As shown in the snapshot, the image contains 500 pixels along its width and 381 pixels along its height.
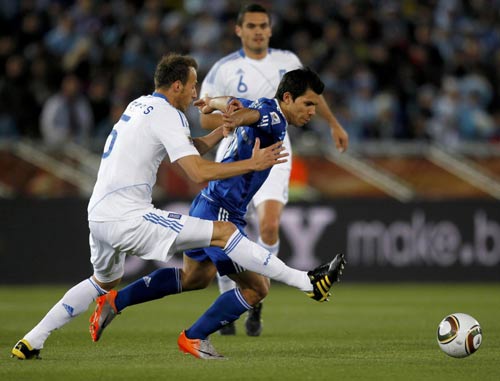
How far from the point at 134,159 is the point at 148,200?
30 centimetres

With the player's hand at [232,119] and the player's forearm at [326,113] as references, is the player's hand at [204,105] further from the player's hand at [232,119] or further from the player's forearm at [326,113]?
the player's forearm at [326,113]

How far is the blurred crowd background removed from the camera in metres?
15.2

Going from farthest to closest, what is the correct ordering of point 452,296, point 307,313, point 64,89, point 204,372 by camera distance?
1. point 64,89
2. point 452,296
3. point 307,313
4. point 204,372

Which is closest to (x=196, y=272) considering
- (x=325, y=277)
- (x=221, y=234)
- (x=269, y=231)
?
(x=221, y=234)

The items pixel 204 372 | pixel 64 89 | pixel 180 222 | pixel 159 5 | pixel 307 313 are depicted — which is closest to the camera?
pixel 204 372

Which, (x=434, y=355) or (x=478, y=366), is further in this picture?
(x=434, y=355)

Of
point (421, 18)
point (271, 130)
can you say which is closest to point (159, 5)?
point (421, 18)

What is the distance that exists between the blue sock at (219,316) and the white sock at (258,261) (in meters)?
0.41

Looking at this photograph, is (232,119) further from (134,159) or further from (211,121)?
(211,121)

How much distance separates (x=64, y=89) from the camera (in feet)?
48.5

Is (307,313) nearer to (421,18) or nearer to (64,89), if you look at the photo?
(64,89)

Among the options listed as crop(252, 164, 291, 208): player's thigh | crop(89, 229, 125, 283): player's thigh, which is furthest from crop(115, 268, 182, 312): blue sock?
crop(252, 164, 291, 208): player's thigh

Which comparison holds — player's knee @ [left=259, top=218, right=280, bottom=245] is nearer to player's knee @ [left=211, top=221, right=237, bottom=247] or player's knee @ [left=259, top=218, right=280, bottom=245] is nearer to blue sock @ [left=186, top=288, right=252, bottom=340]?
blue sock @ [left=186, top=288, right=252, bottom=340]

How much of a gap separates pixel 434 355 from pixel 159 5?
11020mm
